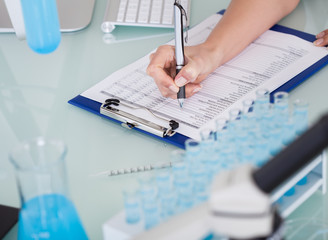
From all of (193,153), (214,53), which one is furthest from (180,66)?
(193,153)

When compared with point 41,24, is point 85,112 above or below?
below

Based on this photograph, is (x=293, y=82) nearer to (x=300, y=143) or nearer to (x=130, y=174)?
(x=130, y=174)

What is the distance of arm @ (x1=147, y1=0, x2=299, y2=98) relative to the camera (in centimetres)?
111

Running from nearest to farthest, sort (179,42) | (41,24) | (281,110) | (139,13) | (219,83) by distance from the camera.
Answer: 1. (281,110)
2. (41,24)
3. (179,42)
4. (219,83)
5. (139,13)

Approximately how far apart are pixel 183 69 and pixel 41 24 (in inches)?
11.9

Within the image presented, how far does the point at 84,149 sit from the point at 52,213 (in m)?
0.31

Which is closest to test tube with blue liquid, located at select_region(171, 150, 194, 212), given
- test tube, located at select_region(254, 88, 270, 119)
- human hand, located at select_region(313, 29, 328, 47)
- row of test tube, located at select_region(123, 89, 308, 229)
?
row of test tube, located at select_region(123, 89, 308, 229)

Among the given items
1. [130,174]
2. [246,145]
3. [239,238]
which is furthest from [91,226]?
[239,238]

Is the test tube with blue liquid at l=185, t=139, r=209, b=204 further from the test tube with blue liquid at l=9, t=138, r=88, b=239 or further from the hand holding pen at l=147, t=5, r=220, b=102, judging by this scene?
the hand holding pen at l=147, t=5, r=220, b=102

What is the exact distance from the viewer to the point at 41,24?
0.95 m

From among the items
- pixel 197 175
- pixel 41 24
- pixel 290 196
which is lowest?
pixel 290 196

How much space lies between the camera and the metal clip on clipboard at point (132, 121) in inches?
39.6

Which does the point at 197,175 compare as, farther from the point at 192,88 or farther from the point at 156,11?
the point at 156,11

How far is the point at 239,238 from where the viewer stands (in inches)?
19.5
